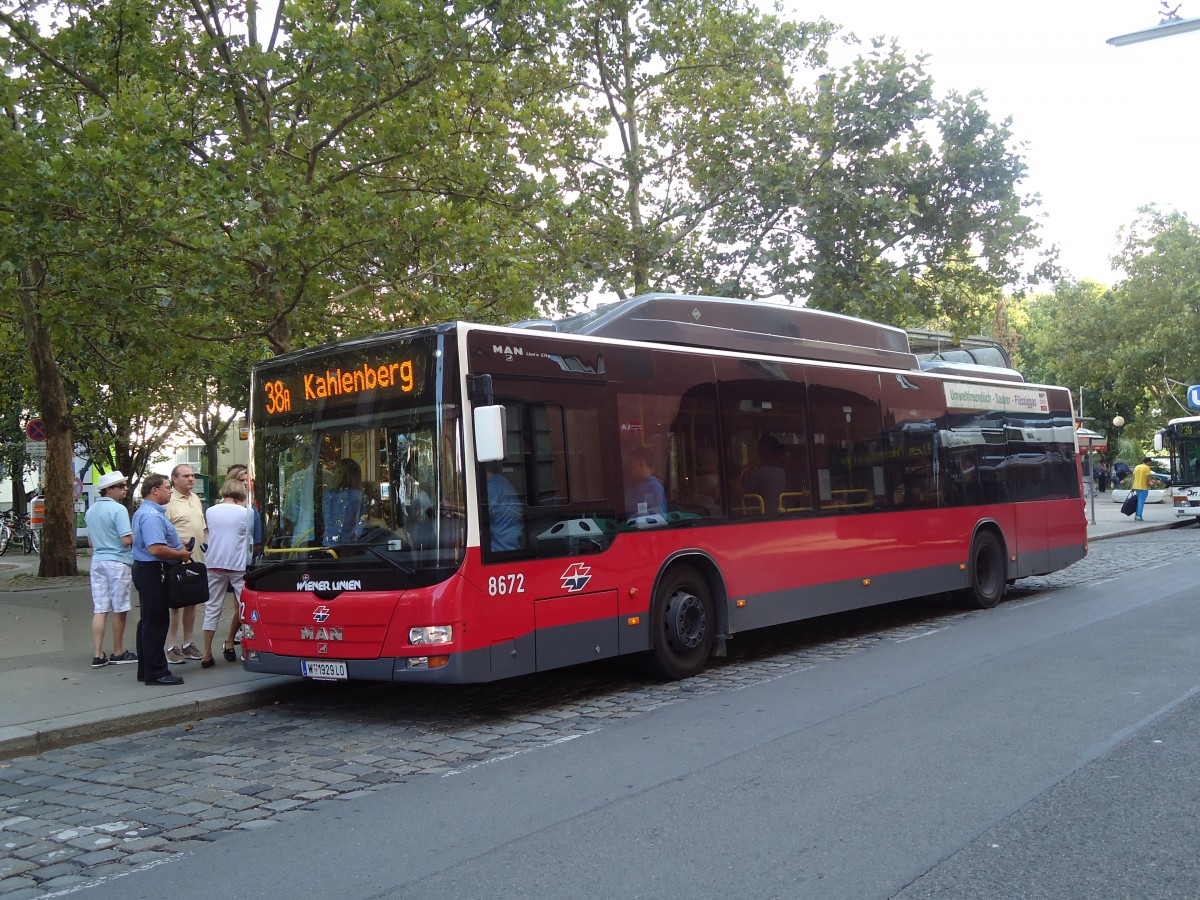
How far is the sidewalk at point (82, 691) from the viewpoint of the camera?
26.0 feet

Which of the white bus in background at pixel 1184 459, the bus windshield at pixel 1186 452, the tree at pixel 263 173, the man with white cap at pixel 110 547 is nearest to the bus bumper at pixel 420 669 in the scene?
the man with white cap at pixel 110 547

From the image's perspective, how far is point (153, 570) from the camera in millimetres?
9609

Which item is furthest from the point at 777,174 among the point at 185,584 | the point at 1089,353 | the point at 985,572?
the point at 1089,353

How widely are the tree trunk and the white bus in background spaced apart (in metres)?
26.9

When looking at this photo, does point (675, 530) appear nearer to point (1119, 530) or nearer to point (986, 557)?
point (986, 557)

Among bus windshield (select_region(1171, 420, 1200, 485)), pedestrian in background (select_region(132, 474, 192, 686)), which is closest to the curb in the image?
bus windshield (select_region(1171, 420, 1200, 485))

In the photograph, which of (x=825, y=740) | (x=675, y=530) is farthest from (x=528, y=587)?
(x=825, y=740)

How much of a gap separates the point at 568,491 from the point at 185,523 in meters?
4.38

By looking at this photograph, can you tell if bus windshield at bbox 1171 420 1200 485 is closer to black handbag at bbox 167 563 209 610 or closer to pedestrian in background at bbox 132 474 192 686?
black handbag at bbox 167 563 209 610

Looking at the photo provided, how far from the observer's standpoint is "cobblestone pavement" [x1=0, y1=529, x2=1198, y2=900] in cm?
542

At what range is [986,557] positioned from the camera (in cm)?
1406

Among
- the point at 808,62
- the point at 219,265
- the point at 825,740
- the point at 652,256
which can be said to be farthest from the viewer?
the point at 808,62

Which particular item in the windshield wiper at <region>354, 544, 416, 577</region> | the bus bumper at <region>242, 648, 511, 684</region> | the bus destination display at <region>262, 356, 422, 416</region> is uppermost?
the bus destination display at <region>262, 356, 422, 416</region>

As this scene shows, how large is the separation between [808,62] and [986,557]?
14.6m
